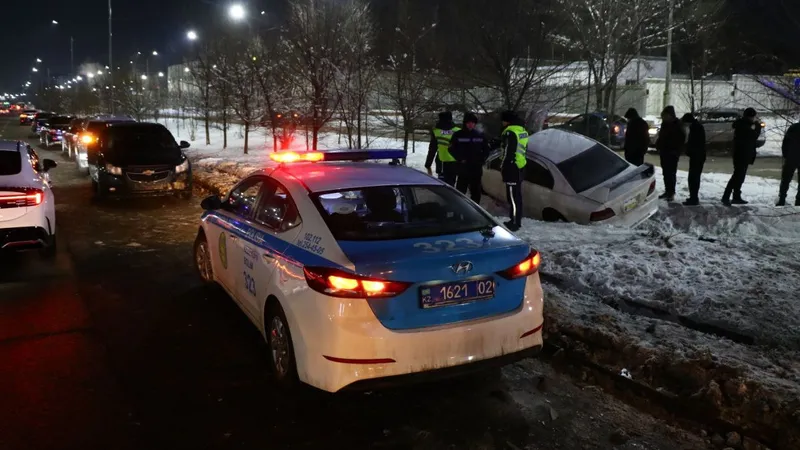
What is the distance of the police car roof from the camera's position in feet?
14.7

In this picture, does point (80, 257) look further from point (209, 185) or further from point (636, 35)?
point (636, 35)

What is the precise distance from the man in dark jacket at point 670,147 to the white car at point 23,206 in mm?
9327

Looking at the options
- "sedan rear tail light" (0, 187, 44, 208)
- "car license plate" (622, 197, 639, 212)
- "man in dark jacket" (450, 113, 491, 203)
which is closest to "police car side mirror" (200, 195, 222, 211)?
"sedan rear tail light" (0, 187, 44, 208)

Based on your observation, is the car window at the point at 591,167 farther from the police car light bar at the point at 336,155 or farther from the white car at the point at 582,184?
the police car light bar at the point at 336,155

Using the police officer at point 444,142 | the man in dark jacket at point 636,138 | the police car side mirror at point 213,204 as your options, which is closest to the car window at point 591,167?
the police officer at point 444,142

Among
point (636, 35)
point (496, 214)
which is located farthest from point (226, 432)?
point (636, 35)

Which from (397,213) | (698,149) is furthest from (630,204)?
(397,213)

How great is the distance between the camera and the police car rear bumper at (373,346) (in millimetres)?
3586

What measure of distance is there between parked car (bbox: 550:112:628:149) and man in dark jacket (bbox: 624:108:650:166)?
5.18m

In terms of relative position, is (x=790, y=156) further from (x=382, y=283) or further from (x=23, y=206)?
(x=23, y=206)

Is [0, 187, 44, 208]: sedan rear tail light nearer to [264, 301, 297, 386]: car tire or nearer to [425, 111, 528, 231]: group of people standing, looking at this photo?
[264, 301, 297, 386]: car tire

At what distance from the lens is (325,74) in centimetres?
1517

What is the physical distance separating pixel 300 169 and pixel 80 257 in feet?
15.6

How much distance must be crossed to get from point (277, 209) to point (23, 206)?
13.8 ft
